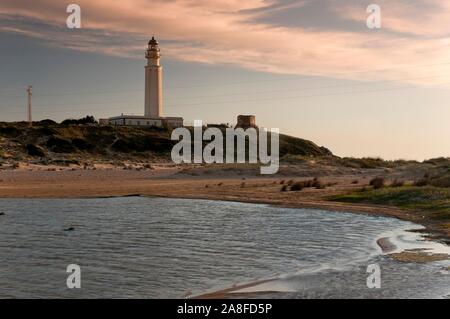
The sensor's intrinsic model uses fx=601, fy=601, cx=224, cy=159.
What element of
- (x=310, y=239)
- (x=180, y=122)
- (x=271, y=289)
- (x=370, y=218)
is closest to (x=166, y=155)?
(x=180, y=122)

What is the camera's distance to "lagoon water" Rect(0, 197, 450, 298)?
10.8 metres

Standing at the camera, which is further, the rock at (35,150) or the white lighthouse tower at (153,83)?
the white lighthouse tower at (153,83)

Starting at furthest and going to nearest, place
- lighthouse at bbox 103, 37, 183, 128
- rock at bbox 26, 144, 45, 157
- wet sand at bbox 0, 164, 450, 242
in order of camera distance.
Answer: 1. lighthouse at bbox 103, 37, 183, 128
2. rock at bbox 26, 144, 45, 157
3. wet sand at bbox 0, 164, 450, 242

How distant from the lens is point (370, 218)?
21891 millimetres

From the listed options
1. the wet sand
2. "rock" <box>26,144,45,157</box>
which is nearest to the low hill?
"rock" <box>26,144,45,157</box>

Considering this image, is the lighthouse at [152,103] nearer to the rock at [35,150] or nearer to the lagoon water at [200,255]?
the rock at [35,150]

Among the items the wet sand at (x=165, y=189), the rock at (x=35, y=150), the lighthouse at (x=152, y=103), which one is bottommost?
the wet sand at (x=165, y=189)

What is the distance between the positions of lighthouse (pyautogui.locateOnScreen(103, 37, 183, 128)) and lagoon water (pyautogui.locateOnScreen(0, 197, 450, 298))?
207 ft

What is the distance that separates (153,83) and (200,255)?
7529 cm

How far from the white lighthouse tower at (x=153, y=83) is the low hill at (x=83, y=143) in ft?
30.6

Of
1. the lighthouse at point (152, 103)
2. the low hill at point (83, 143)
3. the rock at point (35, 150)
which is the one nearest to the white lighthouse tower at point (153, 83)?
the lighthouse at point (152, 103)

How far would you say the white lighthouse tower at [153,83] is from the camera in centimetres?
8756

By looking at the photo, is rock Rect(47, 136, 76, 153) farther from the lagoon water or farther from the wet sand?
the lagoon water

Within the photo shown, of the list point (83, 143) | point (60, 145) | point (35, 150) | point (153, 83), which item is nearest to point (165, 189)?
point (35, 150)
